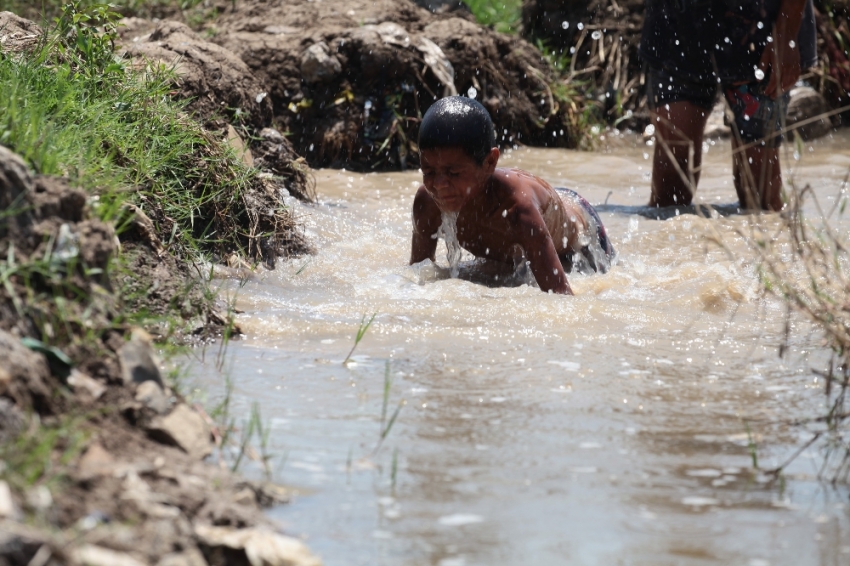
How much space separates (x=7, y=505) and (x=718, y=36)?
17.5ft

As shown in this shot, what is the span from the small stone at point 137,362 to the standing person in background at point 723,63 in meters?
4.20

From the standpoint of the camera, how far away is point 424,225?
4.87 metres

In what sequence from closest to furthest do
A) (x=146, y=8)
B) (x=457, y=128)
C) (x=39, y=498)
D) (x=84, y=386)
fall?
1. (x=39, y=498)
2. (x=84, y=386)
3. (x=457, y=128)
4. (x=146, y=8)

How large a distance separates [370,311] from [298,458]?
145 centimetres

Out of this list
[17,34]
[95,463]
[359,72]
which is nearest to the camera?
[95,463]

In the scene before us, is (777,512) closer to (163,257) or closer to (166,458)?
(166,458)

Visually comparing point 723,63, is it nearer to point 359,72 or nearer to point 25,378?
point 359,72

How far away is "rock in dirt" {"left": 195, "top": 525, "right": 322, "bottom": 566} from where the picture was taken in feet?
6.29

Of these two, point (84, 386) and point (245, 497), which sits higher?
point (84, 386)

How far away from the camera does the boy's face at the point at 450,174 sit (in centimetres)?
432

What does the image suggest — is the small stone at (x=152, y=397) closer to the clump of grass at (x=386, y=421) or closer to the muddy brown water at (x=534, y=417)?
the muddy brown water at (x=534, y=417)

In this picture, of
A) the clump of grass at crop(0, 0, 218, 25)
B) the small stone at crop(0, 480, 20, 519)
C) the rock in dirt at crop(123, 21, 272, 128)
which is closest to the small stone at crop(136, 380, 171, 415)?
the small stone at crop(0, 480, 20, 519)

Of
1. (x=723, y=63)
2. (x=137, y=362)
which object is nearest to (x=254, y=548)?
(x=137, y=362)

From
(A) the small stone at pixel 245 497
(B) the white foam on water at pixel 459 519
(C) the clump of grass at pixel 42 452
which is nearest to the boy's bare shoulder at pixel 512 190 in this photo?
(B) the white foam on water at pixel 459 519
